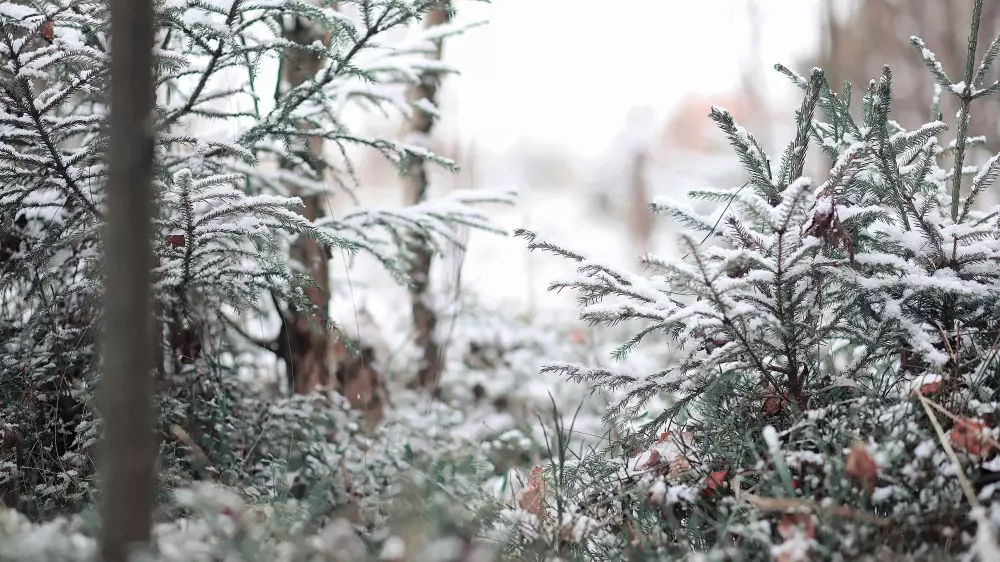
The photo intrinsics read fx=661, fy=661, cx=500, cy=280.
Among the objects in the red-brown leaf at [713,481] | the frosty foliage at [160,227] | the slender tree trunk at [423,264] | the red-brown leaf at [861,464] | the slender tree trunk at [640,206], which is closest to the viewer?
the red-brown leaf at [861,464]

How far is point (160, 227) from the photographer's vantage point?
2113 mm

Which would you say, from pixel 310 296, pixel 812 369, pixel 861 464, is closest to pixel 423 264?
pixel 310 296

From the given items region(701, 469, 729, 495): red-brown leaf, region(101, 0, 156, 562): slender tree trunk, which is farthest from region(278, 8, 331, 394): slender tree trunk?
region(101, 0, 156, 562): slender tree trunk

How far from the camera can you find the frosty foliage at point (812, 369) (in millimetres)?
1546

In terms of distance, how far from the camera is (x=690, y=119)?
20203 mm

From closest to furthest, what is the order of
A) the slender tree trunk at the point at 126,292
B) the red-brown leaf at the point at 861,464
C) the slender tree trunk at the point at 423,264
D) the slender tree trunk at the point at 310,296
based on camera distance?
the slender tree trunk at the point at 126,292, the red-brown leaf at the point at 861,464, the slender tree trunk at the point at 310,296, the slender tree trunk at the point at 423,264

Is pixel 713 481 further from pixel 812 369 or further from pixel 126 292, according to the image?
pixel 126 292

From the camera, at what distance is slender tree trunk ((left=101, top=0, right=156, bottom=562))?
1082 mm

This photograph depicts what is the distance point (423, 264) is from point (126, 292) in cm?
400

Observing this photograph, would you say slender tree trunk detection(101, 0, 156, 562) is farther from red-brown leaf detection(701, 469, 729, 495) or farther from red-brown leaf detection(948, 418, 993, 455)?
red-brown leaf detection(948, 418, 993, 455)

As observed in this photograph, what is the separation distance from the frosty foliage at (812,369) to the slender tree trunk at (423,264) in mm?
2833

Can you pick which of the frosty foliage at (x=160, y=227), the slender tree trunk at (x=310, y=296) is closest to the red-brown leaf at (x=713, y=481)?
the frosty foliage at (x=160, y=227)

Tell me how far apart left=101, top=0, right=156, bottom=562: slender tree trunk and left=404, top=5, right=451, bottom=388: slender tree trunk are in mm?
3550

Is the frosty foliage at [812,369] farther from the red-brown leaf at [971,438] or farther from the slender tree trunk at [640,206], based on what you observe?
the slender tree trunk at [640,206]
